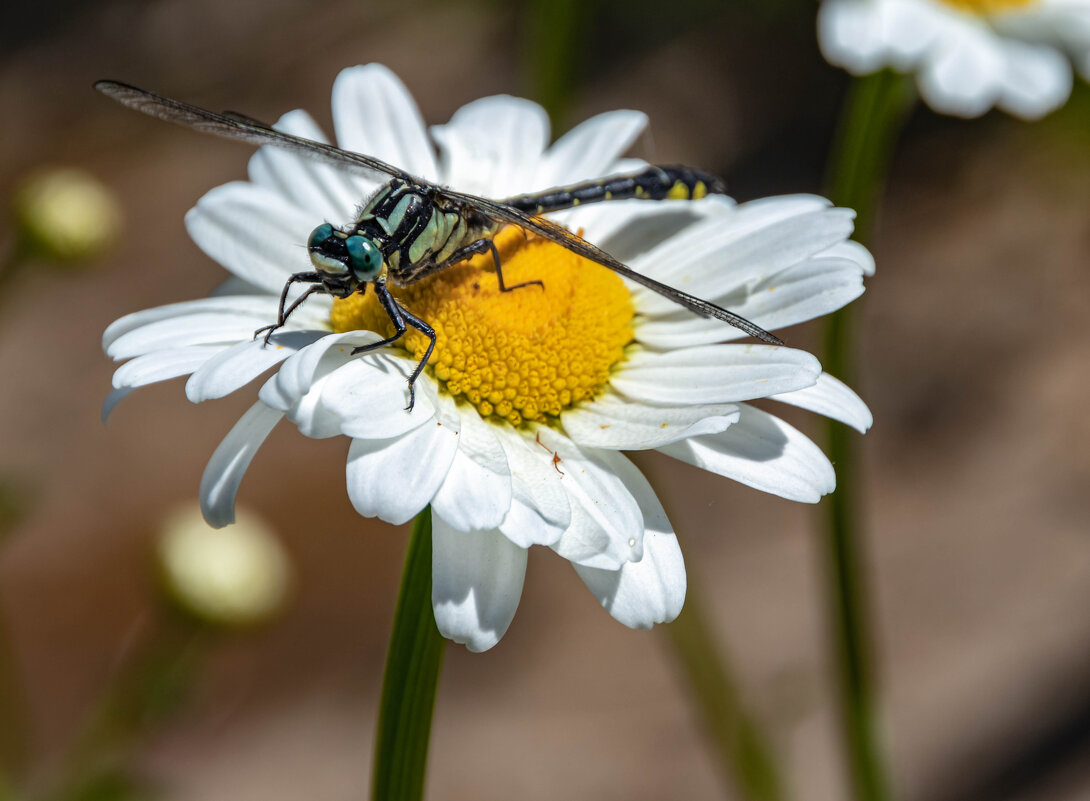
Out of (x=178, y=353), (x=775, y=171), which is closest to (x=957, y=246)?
(x=775, y=171)

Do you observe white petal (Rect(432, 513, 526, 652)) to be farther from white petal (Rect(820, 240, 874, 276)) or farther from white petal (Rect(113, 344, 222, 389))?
white petal (Rect(820, 240, 874, 276))

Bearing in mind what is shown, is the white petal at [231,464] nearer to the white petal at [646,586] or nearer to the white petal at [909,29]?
the white petal at [646,586]

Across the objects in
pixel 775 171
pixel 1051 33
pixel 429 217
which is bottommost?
pixel 775 171

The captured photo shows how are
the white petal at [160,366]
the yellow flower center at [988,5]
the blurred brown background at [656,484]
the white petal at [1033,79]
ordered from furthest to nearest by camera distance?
the blurred brown background at [656,484] < the yellow flower center at [988,5] < the white petal at [1033,79] < the white petal at [160,366]

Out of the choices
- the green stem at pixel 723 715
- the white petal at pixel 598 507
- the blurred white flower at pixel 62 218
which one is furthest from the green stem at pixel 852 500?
the blurred white flower at pixel 62 218

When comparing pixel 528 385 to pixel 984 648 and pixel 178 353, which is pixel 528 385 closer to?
pixel 178 353

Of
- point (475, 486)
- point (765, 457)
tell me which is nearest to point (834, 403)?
point (765, 457)
